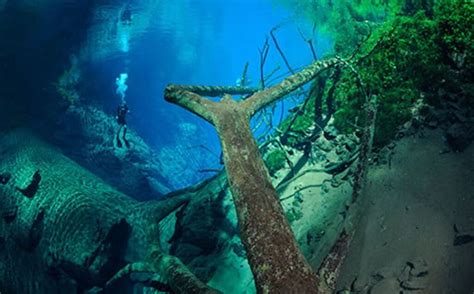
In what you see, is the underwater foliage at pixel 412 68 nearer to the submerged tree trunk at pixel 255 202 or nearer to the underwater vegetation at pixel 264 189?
the underwater vegetation at pixel 264 189

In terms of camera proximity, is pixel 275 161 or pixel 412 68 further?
pixel 275 161

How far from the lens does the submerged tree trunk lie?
2.40 meters

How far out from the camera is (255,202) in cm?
294

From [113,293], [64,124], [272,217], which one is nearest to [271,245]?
[272,217]

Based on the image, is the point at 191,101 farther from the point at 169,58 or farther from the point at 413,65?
the point at 169,58

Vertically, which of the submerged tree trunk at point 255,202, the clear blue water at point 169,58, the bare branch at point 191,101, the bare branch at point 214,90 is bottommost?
the submerged tree trunk at point 255,202

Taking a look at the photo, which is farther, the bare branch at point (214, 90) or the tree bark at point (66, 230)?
the tree bark at point (66, 230)

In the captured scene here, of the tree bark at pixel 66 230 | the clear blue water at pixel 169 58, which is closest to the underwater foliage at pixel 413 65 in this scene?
the tree bark at pixel 66 230

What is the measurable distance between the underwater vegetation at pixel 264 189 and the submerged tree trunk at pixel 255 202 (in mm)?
11

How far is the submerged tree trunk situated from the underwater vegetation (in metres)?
0.01

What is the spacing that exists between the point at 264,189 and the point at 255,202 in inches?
7.9

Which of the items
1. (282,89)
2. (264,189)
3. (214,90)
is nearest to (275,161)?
(214,90)

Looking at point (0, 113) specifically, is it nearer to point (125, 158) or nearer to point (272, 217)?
point (125, 158)

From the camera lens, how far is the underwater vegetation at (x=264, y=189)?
303 centimetres
